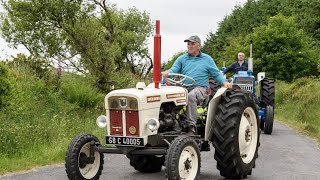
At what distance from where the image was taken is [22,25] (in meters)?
23.8

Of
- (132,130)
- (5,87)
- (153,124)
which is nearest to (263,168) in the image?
(153,124)

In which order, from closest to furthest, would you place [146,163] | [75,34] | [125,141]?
[125,141] < [146,163] < [75,34]

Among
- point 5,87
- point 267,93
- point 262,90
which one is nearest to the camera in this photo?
point 5,87

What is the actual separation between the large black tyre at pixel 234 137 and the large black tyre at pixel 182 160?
0.66m

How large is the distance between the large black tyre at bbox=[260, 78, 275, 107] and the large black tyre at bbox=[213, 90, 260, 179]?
7063mm

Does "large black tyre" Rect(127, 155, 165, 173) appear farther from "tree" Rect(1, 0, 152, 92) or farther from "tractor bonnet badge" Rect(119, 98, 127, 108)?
"tree" Rect(1, 0, 152, 92)

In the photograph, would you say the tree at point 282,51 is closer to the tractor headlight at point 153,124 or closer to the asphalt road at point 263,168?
the asphalt road at point 263,168

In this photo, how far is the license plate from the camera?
6.67 meters

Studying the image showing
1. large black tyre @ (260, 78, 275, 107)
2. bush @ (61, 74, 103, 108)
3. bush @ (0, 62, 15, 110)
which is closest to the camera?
bush @ (0, 62, 15, 110)

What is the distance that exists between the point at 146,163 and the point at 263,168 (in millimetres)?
2029

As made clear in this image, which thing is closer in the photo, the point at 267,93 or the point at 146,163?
the point at 146,163

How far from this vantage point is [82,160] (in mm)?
6938

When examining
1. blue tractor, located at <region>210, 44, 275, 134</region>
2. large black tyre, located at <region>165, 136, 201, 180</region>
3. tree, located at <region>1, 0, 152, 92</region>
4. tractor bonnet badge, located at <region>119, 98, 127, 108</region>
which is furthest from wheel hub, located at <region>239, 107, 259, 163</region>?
tree, located at <region>1, 0, 152, 92</region>

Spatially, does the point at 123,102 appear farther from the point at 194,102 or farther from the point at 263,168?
the point at 263,168
